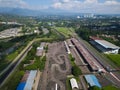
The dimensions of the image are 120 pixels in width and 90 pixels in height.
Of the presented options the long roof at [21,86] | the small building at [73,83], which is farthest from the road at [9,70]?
the small building at [73,83]

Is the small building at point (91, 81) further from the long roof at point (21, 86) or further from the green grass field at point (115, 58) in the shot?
the green grass field at point (115, 58)

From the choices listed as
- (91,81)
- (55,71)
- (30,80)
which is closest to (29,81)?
(30,80)

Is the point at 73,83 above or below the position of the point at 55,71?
above

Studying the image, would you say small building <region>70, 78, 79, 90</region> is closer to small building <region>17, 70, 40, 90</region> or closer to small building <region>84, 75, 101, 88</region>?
small building <region>84, 75, 101, 88</region>

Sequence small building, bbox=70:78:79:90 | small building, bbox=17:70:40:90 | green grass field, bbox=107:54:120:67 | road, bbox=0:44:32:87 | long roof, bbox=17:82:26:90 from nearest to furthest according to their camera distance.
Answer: long roof, bbox=17:82:26:90
small building, bbox=17:70:40:90
small building, bbox=70:78:79:90
road, bbox=0:44:32:87
green grass field, bbox=107:54:120:67

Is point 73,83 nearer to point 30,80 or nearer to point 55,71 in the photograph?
point 30,80

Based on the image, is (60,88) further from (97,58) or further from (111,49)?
(111,49)

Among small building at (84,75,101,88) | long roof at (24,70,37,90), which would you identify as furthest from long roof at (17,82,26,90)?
small building at (84,75,101,88)

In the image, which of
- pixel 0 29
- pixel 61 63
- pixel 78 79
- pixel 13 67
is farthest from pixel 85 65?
pixel 0 29

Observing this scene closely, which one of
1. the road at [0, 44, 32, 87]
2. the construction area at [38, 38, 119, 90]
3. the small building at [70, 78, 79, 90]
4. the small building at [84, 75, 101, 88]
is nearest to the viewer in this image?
the small building at [70, 78, 79, 90]

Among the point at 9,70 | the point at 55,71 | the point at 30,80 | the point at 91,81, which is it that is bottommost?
the point at 9,70

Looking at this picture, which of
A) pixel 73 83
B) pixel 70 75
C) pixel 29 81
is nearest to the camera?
pixel 73 83
